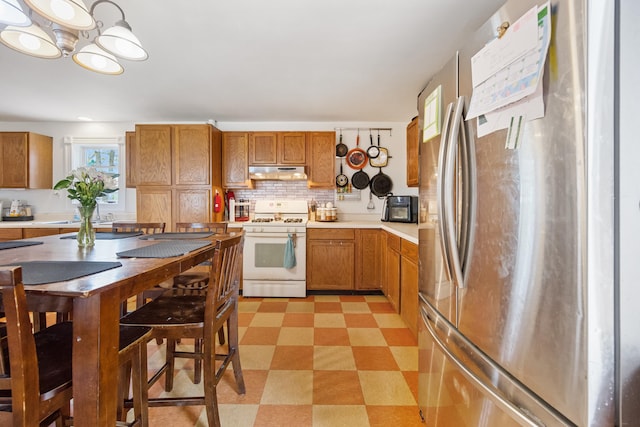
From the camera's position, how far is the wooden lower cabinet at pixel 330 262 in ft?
11.0

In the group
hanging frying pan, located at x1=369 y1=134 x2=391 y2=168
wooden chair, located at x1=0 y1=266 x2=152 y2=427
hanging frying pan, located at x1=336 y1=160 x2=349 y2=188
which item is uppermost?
hanging frying pan, located at x1=369 y1=134 x2=391 y2=168

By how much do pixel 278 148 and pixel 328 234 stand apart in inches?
51.9

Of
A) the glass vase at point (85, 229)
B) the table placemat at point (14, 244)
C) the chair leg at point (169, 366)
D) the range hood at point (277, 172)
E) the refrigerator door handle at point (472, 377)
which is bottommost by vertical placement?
the chair leg at point (169, 366)

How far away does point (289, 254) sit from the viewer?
3.22m

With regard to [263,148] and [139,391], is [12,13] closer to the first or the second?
[139,391]

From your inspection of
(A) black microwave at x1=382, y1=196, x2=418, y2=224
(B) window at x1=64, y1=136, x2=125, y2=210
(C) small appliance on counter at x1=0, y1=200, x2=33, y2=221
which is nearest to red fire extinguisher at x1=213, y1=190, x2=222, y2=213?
(B) window at x1=64, y1=136, x2=125, y2=210

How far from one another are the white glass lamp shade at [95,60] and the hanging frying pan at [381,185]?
306 centimetres

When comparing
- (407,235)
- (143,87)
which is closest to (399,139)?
(407,235)

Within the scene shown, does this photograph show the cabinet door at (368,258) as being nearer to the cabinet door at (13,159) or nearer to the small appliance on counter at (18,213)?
the cabinet door at (13,159)

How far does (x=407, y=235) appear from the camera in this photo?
2.30m

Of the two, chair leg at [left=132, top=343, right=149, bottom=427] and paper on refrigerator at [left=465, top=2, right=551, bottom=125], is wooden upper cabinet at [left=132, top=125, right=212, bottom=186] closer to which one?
chair leg at [left=132, top=343, right=149, bottom=427]

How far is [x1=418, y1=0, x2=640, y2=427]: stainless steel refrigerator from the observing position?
1.91 feet

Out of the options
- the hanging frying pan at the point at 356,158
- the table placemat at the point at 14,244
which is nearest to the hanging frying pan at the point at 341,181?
the hanging frying pan at the point at 356,158

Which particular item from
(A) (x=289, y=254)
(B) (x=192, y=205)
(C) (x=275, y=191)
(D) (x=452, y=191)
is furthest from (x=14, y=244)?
(C) (x=275, y=191)
